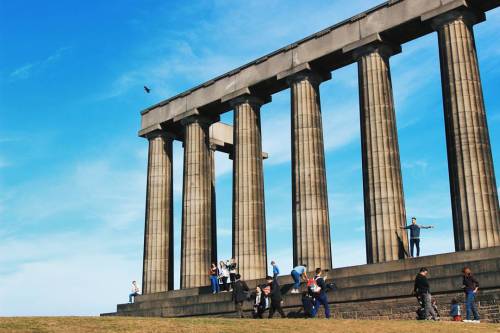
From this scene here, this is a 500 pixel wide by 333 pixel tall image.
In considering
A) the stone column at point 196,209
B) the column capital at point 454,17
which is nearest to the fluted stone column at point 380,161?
the column capital at point 454,17

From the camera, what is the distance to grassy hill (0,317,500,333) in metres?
21.3

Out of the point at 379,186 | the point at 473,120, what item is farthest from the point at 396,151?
the point at 473,120

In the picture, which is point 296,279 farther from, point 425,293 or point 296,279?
point 425,293

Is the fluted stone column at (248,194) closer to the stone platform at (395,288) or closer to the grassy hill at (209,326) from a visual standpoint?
the stone platform at (395,288)

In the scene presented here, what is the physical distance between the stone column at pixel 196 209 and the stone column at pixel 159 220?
3.18 m

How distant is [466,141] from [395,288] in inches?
389

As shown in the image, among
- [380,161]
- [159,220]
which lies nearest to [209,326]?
[380,161]

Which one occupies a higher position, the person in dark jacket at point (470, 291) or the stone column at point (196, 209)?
the stone column at point (196, 209)

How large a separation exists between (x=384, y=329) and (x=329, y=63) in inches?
1022

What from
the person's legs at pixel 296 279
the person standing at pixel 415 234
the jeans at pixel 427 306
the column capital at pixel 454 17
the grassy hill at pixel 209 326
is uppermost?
the column capital at pixel 454 17

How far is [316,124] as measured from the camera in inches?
1732

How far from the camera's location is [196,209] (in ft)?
165

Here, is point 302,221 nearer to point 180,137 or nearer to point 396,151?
point 396,151

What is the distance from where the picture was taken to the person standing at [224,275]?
41562 mm
